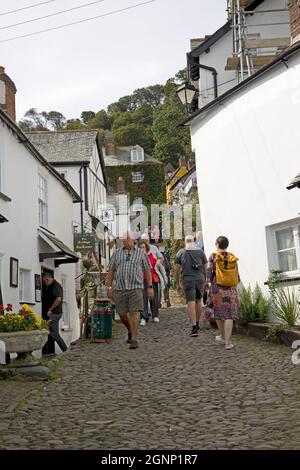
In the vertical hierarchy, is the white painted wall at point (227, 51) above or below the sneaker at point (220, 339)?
above

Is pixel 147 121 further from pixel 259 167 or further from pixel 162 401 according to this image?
pixel 162 401

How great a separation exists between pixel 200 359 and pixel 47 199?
28.7 ft

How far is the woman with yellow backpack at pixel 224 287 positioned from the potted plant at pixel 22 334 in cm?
281

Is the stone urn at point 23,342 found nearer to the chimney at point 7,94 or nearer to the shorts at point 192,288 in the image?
the shorts at point 192,288

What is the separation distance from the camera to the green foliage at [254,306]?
1127 centimetres

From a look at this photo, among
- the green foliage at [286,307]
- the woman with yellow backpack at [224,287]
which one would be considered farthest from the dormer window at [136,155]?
the woman with yellow backpack at [224,287]

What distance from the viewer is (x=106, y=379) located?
26.3ft

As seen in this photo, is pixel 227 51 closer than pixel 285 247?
No

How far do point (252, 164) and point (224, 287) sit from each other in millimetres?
3092

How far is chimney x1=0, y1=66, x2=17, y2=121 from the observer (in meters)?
16.3

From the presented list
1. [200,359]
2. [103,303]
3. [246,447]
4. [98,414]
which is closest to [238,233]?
[103,303]

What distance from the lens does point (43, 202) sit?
53.3 feet

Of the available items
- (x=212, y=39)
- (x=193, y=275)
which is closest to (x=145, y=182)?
(x=212, y=39)
